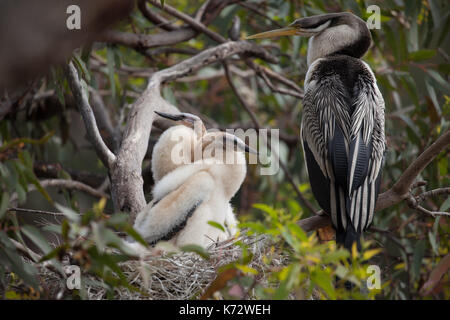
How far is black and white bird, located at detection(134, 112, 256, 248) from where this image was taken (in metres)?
2.25

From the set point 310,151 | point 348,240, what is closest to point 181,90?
point 310,151

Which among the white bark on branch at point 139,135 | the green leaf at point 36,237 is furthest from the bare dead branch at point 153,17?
the green leaf at point 36,237

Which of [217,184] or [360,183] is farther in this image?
[217,184]

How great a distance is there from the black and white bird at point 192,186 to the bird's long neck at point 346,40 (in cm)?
67

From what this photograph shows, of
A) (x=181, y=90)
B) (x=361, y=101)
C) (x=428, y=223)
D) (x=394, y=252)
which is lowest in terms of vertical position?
(x=394, y=252)

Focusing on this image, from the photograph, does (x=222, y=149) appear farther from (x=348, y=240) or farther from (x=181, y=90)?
(x=181, y=90)

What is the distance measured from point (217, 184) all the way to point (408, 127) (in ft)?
5.87

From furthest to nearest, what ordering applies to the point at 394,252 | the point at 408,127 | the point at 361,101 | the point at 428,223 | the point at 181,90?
the point at 181,90
the point at 394,252
the point at 408,127
the point at 428,223
the point at 361,101

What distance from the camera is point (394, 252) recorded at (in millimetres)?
4348

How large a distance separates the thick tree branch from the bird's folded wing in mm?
370

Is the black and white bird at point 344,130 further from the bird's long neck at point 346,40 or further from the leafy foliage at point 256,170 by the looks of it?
the leafy foliage at point 256,170

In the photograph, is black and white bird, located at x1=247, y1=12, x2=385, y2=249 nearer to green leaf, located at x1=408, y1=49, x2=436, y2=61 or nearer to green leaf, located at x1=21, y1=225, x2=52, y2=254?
green leaf, located at x1=408, y1=49, x2=436, y2=61

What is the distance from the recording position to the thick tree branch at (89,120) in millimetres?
2516

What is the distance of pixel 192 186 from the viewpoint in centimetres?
231
